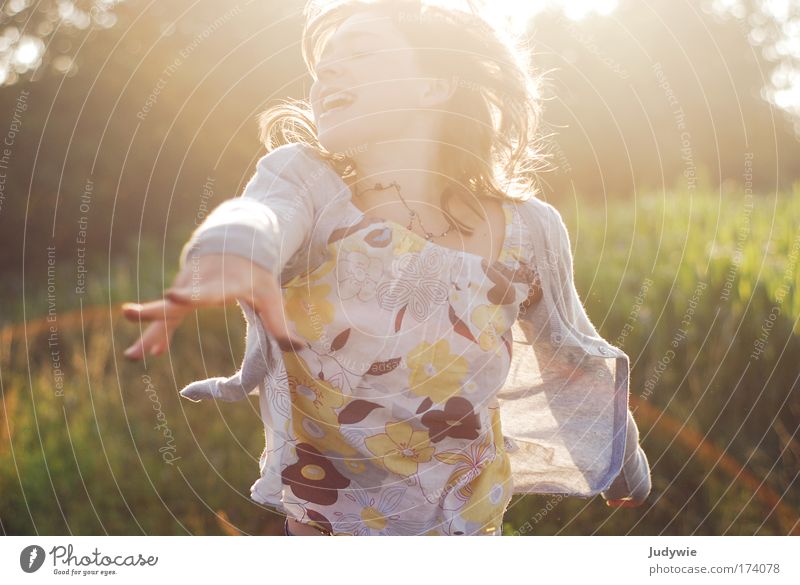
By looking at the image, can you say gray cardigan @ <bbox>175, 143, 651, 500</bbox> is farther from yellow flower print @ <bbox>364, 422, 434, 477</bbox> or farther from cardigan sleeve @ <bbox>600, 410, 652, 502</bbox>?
yellow flower print @ <bbox>364, 422, 434, 477</bbox>

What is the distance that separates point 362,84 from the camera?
125 cm

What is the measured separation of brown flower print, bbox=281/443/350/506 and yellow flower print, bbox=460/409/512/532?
0.22 meters

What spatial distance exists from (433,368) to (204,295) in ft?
1.86

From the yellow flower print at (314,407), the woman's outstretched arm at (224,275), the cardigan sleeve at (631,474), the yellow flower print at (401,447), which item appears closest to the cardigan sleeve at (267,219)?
the woman's outstretched arm at (224,275)

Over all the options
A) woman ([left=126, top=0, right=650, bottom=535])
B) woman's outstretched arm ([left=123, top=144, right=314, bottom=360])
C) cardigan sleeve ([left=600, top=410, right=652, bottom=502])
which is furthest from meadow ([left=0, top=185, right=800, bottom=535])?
woman's outstretched arm ([left=123, top=144, right=314, bottom=360])

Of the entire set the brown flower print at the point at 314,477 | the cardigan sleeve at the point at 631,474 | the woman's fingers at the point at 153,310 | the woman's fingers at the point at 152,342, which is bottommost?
the cardigan sleeve at the point at 631,474

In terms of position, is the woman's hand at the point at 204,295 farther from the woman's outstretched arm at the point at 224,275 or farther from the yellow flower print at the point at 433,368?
the yellow flower print at the point at 433,368

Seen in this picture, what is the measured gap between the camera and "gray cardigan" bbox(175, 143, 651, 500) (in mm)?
1222

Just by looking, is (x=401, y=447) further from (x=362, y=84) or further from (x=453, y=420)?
(x=362, y=84)

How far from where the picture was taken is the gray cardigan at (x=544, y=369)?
1.22 meters

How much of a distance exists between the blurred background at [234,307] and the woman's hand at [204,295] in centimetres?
82

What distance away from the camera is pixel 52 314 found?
4238mm

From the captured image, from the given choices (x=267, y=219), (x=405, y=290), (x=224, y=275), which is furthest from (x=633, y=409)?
(x=224, y=275)
